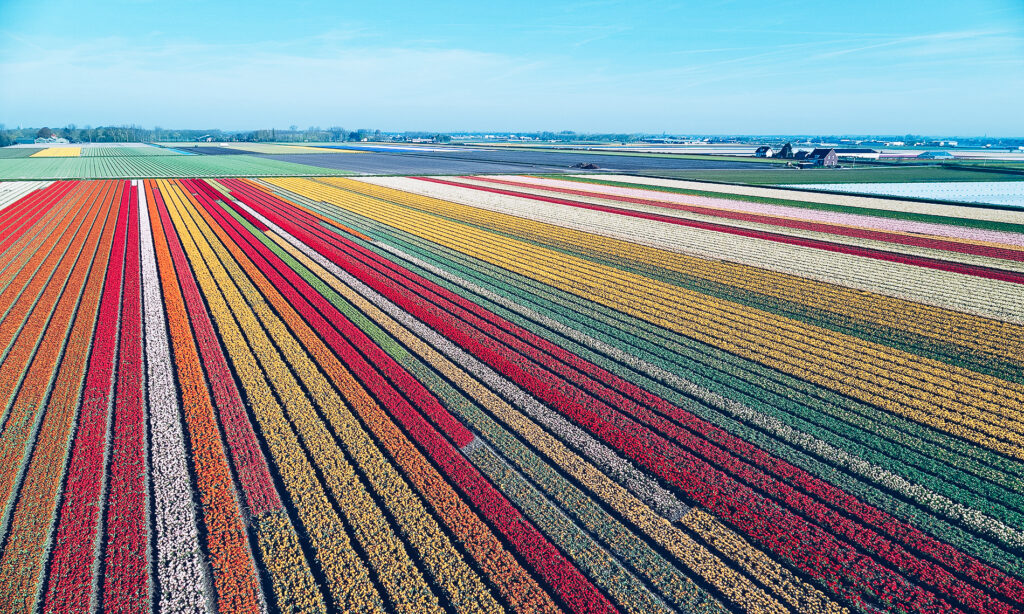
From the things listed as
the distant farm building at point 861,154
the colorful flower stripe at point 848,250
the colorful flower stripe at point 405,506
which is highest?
the colorful flower stripe at point 405,506

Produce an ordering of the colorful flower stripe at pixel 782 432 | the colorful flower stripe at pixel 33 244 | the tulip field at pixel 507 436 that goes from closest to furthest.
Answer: the tulip field at pixel 507 436
the colorful flower stripe at pixel 782 432
the colorful flower stripe at pixel 33 244

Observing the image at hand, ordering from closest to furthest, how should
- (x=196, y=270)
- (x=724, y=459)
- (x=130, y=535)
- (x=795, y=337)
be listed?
(x=130, y=535)
(x=724, y=459)
(x=795, y=337)
(x=196, y=270)

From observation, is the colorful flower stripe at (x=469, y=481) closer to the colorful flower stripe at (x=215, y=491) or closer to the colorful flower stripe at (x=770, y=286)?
the colorful flower stripe at (x=215, y=491)

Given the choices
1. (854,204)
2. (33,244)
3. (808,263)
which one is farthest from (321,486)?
(854,204)

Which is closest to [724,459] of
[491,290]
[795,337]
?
[795,337]

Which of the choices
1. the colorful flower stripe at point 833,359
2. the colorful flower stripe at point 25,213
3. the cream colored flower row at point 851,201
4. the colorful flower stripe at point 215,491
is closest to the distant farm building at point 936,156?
the cream colored flower row at point 851,201

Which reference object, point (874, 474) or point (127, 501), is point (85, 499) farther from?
point (874, 474)

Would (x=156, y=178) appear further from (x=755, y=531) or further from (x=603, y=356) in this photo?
(x=755, y=531)
